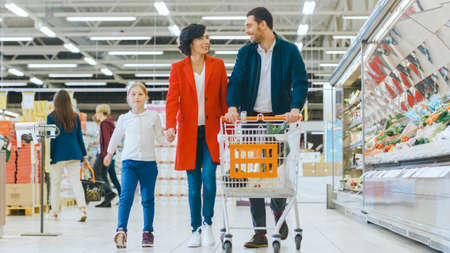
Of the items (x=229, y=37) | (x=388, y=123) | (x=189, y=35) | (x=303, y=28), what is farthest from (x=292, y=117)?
(x=229, y=37)

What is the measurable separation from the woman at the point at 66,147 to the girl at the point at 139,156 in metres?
2.04

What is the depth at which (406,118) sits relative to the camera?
498cm

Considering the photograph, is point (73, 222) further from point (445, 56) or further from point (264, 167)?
point (445, 56)

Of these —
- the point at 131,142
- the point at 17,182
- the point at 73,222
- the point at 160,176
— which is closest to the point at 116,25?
the point at 160,176

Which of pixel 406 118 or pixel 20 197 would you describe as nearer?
pixel 406 118

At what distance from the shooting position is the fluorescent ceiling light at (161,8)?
11.5 metres

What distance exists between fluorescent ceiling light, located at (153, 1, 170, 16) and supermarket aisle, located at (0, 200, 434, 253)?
6.68 m

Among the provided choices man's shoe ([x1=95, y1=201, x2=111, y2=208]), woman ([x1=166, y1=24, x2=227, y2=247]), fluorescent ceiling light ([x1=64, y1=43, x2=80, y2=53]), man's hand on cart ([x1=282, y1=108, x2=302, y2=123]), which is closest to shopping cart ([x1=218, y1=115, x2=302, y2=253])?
man's hand on cart ([x1=282, y1=108, x2=302, y2=123])

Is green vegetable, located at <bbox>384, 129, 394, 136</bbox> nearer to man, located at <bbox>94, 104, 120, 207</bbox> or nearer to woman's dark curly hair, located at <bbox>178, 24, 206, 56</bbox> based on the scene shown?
woman's dark curly hair, located at <bbox>178, 24, 206, 56</bbox>

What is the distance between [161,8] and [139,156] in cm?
865

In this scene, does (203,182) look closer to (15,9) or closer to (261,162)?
(261,162)

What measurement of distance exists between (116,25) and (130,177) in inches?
441

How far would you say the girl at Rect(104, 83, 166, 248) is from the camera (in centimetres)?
362

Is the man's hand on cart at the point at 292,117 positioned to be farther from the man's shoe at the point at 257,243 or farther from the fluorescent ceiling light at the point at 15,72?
the fluorescent ceiling light at the point at 15,72
